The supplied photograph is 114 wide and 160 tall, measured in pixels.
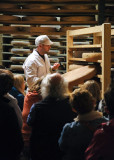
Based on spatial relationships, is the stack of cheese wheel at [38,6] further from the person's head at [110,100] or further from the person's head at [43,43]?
the person's head at [110,100]

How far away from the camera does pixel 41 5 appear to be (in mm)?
6195

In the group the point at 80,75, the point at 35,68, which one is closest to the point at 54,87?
the point at 80,75

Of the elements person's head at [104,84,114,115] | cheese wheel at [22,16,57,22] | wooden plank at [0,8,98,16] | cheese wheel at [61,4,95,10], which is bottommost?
person's head at [104,84,114,115]

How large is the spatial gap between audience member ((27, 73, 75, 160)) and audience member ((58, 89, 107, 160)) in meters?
0.35

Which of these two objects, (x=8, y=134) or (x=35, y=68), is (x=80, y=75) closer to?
(x=35, y=68)

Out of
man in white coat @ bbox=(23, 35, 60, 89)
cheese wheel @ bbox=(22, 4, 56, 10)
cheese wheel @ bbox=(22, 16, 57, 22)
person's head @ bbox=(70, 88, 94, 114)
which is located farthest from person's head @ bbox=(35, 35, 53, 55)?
person's head @ bbox=(70, 88, 94, 114)

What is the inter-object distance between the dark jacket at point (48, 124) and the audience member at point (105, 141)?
649 mm

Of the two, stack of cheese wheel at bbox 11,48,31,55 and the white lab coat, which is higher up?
stack of cheese wheel at bbox 11,48,31,55

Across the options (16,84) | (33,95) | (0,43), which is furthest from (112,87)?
(0,43)

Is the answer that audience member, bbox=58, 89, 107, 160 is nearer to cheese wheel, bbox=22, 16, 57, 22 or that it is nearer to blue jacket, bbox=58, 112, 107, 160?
blue jacket, bbox=58, 112, 107, 160

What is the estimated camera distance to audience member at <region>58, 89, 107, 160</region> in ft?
8.16

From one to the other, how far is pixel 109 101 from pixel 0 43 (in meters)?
4.40

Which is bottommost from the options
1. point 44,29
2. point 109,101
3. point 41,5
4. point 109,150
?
point 109,150

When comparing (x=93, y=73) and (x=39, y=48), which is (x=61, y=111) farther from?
(x=39, y=48)
